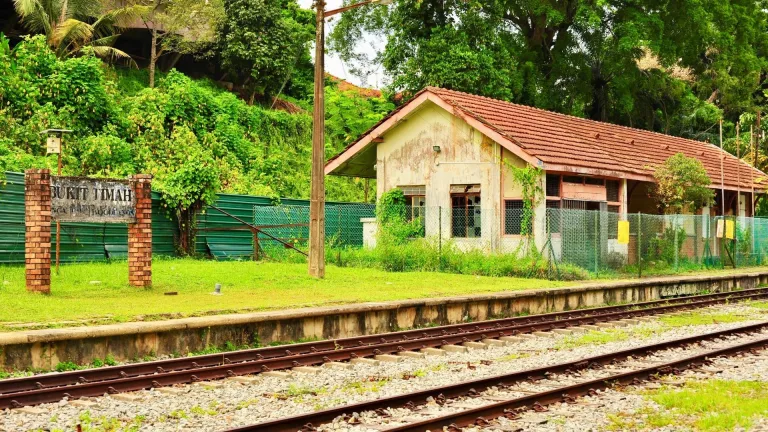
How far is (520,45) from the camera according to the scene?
154ft

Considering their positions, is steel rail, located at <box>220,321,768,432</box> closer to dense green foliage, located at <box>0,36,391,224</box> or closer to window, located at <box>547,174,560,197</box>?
→ window, located at <box>547,174,560,197</box>

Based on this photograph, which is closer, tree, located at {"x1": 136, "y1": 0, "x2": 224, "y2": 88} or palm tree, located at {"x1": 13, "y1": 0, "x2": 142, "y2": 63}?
palm tree, located at {"x1": 13, "y1": 0, "x2": 142, "y2": 63}

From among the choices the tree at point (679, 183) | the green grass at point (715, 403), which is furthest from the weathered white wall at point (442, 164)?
the green grass at point (715, 403)

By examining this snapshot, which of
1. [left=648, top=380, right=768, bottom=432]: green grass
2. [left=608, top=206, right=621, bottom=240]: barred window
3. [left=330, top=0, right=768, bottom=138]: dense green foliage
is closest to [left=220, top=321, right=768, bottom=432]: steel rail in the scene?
[left=648, top=380, right=768, bottom=432]: green grass

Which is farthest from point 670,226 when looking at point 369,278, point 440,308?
point 440,308

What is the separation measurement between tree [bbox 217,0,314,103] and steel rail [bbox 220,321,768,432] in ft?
115

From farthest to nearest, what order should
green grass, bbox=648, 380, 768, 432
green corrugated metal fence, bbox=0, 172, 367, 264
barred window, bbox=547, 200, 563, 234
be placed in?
1. barred window, bbox=547, 200, 563, 234
2. green corrugated metal fence, bbox=0, 172, 367, 264
3. green grass, bbox=648, 380, 768, 432

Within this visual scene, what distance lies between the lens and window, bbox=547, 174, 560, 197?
88.1 ft

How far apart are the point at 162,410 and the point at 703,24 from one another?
4107 centimetres

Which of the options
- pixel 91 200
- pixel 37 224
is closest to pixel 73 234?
pixel 91 200

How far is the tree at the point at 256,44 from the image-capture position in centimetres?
4600

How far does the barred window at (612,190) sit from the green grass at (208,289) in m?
7.12

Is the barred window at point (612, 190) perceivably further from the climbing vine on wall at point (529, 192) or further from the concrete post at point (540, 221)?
the climbing vine on wall at point (529, 192)

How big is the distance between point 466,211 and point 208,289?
35.7 feet
